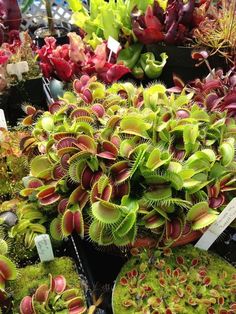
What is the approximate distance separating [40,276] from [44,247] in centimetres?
8

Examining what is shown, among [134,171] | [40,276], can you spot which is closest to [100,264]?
[40,276]

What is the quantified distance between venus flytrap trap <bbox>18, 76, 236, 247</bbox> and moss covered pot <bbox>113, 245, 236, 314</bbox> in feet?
0.19

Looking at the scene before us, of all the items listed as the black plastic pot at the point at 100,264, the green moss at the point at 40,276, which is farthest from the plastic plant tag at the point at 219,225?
the green moss at the point at 40,276

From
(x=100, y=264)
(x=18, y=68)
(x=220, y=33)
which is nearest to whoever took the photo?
(x=100, y=264)

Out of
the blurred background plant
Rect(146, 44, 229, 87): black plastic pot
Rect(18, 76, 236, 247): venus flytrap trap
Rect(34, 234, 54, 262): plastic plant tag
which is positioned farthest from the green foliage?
Rect(34, 234, 54, 262): plastic plant tag

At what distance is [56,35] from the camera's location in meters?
2.38

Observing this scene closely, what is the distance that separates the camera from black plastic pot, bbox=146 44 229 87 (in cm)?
179

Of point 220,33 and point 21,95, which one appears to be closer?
point 220,33

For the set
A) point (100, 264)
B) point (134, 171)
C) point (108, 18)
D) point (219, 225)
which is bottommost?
point (100, 264)

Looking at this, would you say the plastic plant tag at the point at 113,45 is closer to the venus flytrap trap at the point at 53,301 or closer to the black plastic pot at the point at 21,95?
the black plastic pot at the point at 21,95

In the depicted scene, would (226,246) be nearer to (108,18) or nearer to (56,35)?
(108,18)

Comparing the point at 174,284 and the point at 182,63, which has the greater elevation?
the point at 182,63

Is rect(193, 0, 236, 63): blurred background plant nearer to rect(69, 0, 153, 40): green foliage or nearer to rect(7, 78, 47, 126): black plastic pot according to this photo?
rect(69, 0, 153, 40): green foliage

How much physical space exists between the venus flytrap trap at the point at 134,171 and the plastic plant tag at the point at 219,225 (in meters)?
Result: 0.02
